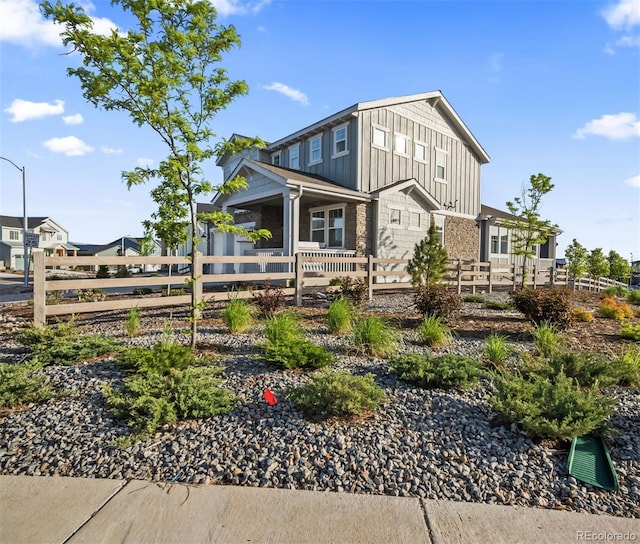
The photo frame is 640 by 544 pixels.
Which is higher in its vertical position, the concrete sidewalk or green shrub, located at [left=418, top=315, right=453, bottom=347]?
green shrub, located at [left=418, top=315, right=453, bottom=347]

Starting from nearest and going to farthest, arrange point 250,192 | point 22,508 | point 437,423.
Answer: point 22,508 < point 437,423 < point 250,192

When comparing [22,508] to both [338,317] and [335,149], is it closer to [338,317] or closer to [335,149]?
[338,317]

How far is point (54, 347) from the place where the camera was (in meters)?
4.64

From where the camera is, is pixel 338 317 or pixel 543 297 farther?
Result: pixel 543 297

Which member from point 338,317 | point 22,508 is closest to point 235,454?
point 22,508

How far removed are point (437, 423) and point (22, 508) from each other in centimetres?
288

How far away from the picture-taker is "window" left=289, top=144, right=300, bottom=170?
17.3m

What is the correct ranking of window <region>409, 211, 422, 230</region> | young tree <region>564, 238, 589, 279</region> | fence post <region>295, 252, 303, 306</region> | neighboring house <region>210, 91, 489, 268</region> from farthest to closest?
young tree <region>564, 238, 589, 279</region>, window <region>409, 211, 422, 230</region>, neighboring house <region>210, 91, 489, 268</region>, fence post <region>295, 252, 303, 306</region>

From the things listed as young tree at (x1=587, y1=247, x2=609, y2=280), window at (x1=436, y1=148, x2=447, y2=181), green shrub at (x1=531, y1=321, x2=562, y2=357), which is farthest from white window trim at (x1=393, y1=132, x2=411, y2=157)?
young tree at (x1=587, y1=247, x2=609, y2=280)

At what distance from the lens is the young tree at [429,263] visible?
38.6 feet

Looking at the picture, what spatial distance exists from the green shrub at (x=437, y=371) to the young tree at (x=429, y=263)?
25.2 feet

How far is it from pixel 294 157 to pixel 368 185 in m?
4.44

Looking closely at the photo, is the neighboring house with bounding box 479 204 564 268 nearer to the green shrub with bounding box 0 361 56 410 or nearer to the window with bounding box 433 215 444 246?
the window with bounding box 433 215 444 246

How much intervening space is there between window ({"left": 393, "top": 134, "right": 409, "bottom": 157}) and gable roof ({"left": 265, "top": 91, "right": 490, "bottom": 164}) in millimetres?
1324
